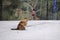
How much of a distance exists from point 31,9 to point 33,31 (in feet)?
0.96

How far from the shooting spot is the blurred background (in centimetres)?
149

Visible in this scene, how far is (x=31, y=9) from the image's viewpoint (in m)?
1.49

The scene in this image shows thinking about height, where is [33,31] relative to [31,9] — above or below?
below

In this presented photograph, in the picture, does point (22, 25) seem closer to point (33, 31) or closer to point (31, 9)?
point (33, 31)

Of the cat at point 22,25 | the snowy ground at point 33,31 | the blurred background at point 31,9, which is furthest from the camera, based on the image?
the blurred background at point 31,9

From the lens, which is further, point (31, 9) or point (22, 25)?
point (31, 9)

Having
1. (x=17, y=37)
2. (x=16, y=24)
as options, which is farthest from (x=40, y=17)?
(x=17, y=37)

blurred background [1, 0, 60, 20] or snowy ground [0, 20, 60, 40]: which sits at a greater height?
blurred background [1, 0, 60, 20]

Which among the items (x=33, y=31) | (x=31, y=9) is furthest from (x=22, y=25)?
(x=31, y=9)

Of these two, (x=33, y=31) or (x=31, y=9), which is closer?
(x=33, y=31)

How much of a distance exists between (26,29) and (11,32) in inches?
6.7

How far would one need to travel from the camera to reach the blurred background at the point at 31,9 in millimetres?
1487

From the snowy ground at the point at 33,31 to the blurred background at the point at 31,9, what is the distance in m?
0.07

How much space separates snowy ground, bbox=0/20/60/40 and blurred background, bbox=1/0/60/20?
0.07m
